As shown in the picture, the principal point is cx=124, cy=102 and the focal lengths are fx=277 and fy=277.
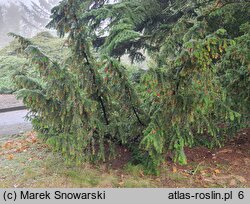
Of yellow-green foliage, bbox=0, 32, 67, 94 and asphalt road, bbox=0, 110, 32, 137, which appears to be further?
yellow-green foliage, bbox=0, 32, 67, 94

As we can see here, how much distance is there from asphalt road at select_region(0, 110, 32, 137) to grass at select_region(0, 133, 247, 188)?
8.10 feet

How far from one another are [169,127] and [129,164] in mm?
1062

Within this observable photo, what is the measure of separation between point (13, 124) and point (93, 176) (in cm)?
463

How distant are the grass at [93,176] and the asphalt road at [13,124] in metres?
2.47

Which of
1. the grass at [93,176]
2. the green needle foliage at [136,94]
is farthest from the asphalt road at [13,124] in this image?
the green needle foliage at [136,94]

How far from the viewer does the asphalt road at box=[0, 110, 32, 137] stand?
7.24 metres

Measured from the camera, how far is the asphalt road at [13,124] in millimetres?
7235

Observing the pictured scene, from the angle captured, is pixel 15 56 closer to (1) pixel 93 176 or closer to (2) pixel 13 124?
(2) pixel 13 124

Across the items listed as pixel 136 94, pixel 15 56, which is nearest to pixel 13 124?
pixel 136 94

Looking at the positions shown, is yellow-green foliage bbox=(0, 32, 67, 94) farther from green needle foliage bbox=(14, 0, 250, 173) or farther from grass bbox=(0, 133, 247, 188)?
green needle foliage bbox=(14, 0, 250, 173)

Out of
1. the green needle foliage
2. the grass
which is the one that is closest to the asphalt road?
the grass

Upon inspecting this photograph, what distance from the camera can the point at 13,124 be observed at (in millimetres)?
8000

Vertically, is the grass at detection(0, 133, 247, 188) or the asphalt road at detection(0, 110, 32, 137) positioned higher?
the asphalt road at detection(0, 110, 32, 137)
